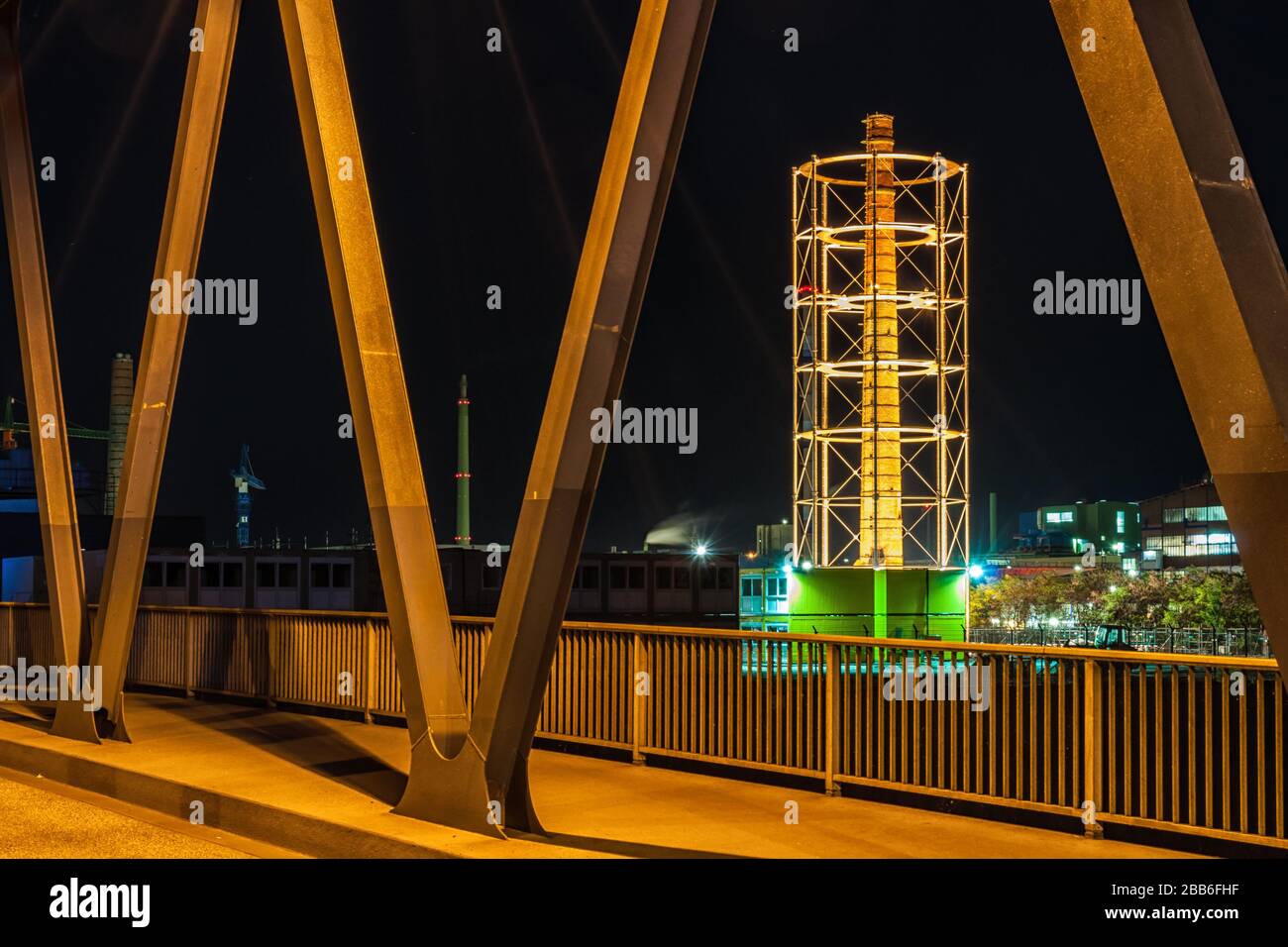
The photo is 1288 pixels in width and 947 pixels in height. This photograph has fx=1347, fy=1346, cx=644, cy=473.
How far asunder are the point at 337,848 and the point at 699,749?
3.19 m

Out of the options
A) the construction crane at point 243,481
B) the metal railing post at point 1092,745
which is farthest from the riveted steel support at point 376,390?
the construction crane at point 243,481

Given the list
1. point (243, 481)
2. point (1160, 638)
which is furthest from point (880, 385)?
point (243, 481)

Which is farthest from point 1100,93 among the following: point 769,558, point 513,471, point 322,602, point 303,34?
point 513,471

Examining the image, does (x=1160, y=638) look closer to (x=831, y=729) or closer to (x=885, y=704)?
(x=885, y=704)

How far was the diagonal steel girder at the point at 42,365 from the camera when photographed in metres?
12.8

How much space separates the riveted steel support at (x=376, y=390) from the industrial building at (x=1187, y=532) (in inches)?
3479

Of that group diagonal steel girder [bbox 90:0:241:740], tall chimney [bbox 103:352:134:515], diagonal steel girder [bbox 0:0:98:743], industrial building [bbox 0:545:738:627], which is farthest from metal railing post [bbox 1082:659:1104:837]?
tall chimney [bbox 103:352:134:515]

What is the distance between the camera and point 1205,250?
434 cm

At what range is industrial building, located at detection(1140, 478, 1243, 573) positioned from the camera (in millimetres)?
94562

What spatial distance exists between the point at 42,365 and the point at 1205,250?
11498 mm

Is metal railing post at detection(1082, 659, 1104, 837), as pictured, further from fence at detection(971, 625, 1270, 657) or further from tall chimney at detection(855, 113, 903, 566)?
fence at detection(971, 625, 1270, 657)

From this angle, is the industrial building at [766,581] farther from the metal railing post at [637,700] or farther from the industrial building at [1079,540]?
the metal railing post at [637,700]

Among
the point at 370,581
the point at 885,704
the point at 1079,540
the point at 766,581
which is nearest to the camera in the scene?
the point at 885,704

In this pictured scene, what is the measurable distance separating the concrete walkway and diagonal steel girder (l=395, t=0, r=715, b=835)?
0.43 meters
